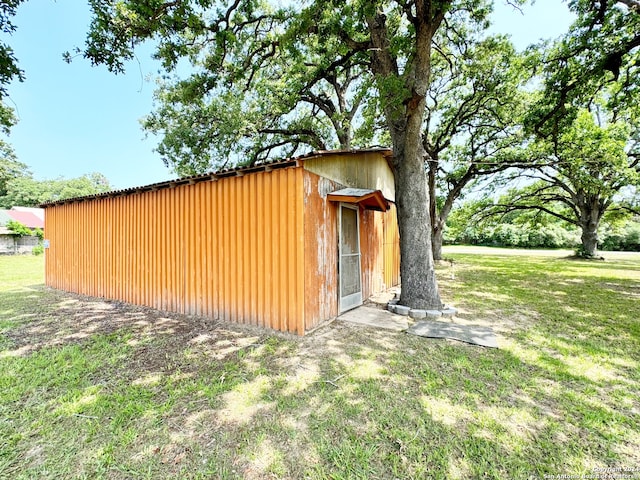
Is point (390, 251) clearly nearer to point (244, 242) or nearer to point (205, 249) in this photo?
point (244, 242)

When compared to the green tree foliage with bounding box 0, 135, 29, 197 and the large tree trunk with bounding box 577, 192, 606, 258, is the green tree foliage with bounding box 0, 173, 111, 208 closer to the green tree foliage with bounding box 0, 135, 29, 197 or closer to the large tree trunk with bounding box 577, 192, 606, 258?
the green tree foliage with bounding box 0, 135, 29, 197

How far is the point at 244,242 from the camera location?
16.0 feet

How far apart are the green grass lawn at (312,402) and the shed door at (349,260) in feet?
3.22

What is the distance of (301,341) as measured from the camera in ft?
13.7

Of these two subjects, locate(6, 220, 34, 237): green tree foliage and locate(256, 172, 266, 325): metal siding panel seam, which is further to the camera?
locate(6, 220, 34, 237): green tree foliage

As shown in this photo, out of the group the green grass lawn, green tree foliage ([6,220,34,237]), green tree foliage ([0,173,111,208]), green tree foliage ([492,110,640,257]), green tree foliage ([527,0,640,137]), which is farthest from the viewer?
green tree foliage ([0,173,111,208])

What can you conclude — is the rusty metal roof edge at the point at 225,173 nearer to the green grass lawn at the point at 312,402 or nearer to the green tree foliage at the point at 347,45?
the green tree foliage at the point at 347,45

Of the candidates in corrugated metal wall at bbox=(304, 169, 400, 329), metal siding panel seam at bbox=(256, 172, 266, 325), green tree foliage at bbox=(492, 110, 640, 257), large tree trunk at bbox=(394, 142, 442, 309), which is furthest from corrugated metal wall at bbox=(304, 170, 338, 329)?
green tree foliage at bbox=(492, 110, 640, 257)

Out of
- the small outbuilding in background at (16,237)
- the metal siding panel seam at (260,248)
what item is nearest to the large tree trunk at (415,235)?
the metal siding panel seam at (260,248)

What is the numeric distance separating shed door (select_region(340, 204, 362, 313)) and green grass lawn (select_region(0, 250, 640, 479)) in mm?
983

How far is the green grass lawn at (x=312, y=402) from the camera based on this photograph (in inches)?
77.9

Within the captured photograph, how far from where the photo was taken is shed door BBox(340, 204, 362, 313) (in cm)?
562

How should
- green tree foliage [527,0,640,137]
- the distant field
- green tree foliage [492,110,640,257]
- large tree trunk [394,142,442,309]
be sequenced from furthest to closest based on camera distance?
the distant field, green tree foliage [492,110,640,257], green tree foliage [527,0,640,137], large tree trunk [394,142,442,309]

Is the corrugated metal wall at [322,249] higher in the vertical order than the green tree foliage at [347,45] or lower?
lower
